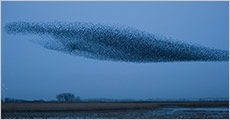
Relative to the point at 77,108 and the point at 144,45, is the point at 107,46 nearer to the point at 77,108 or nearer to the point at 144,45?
the point at 144,45

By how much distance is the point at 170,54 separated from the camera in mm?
13266

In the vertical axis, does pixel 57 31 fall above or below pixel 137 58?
above

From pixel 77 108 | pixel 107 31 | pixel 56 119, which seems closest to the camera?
pixel 56 119

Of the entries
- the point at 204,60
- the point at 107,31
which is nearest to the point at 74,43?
the point at 107,31

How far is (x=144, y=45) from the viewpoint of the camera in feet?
→ 43.1

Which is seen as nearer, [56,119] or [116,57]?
[56,119]

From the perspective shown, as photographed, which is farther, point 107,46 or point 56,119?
point 107,46

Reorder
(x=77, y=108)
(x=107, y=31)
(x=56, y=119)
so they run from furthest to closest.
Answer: (x=77, y=108), (x=107, y=31), (x=56, y=119)

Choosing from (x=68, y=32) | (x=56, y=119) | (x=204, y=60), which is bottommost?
(x=56, y=119)

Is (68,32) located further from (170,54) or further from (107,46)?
(170,54)

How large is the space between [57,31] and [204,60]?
17.7 ft

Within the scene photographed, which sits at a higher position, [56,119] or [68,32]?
[68,32]

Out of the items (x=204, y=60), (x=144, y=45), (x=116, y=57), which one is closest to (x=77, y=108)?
(x=116, y=57)

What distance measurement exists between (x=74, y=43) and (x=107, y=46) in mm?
1209
